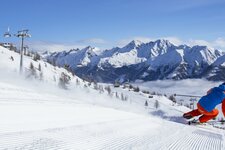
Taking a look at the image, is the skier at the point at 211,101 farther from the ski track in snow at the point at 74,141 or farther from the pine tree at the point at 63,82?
the pine tree at the point at 63,82

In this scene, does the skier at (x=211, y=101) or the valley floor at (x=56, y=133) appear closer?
the valley floor at (x=56, y=133)

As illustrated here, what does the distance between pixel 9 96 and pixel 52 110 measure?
4.58 metres

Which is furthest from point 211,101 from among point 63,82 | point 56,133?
point 63,82

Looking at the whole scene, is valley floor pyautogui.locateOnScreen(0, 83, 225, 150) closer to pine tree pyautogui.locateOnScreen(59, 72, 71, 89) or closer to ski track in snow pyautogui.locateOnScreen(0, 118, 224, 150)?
ski track in snow pyautogui.locateOnScreen(0, 118, 224, 150)

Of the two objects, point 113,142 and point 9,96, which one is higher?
point 9,96

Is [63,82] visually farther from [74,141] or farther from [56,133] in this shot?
[74,141]

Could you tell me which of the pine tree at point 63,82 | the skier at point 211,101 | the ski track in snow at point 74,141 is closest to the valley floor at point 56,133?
the ski track in snow at point 74,141

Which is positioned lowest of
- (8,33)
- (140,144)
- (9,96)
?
(140,144)

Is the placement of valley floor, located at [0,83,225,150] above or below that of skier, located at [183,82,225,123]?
below

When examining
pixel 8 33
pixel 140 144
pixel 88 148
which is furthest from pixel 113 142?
pixel 8 33

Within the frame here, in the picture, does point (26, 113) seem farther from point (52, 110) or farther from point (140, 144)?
point (140, 144)

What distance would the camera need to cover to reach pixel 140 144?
21516 millimetres

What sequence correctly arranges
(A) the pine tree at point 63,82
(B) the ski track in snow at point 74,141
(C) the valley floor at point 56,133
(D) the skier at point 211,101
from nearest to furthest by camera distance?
(B) the ski track in snow at point 74,141, (C) the valley floor at point 56,133, (D) the skier at point 211,101, (A) the pine tree at point 63,82

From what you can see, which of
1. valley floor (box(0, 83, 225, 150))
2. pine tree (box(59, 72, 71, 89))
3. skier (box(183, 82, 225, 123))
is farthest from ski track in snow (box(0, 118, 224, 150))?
pine tree (box(59, 72, 71, 89))
